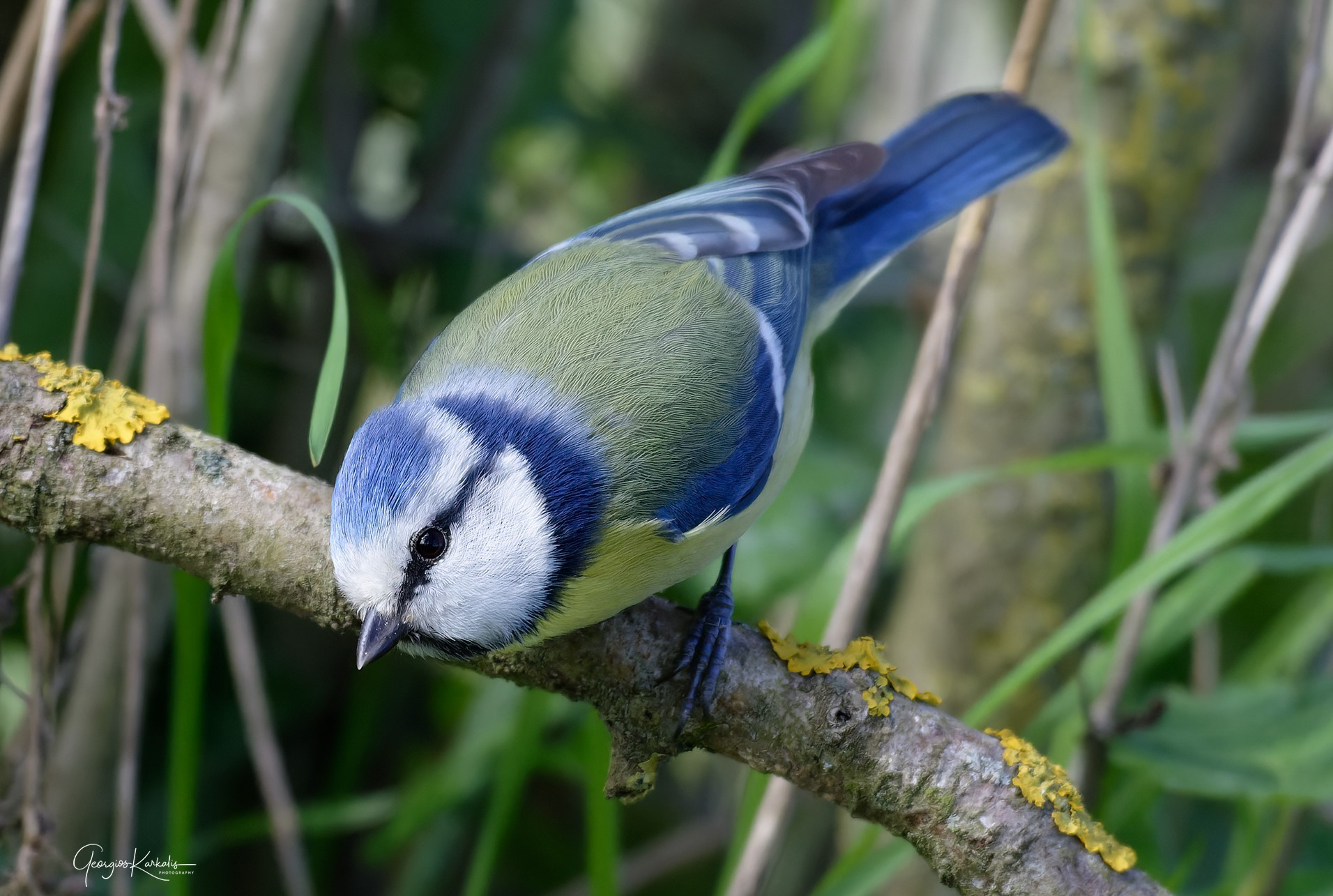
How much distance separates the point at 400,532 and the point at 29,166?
0.58 meters

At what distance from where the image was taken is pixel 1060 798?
0.94 metres

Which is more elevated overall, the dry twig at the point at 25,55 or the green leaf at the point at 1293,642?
the dry twig at the point at 25,55

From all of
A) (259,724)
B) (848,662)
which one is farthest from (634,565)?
(259,724)

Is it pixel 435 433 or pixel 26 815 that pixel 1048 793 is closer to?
pixel 435 433

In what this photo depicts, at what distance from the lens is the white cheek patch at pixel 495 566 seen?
1.00 m

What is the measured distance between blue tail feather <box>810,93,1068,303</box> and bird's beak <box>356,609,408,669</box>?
0.87 metres

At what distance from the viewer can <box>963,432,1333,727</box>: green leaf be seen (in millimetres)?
1141

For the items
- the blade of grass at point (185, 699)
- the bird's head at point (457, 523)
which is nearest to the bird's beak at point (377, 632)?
the bird's head at point (457, 523)

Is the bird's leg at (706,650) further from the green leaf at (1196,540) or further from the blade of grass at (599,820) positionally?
the green leaf at (1196,540)

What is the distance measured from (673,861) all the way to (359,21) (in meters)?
1.71

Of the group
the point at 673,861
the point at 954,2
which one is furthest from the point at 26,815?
the point at 954,2

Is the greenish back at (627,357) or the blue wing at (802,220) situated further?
the blue wing at (802,220)

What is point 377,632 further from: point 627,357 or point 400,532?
point 627,357

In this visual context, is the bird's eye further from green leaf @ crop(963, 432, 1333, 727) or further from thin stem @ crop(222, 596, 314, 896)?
green leaf @ crop(963, 432, 1333, 727)
